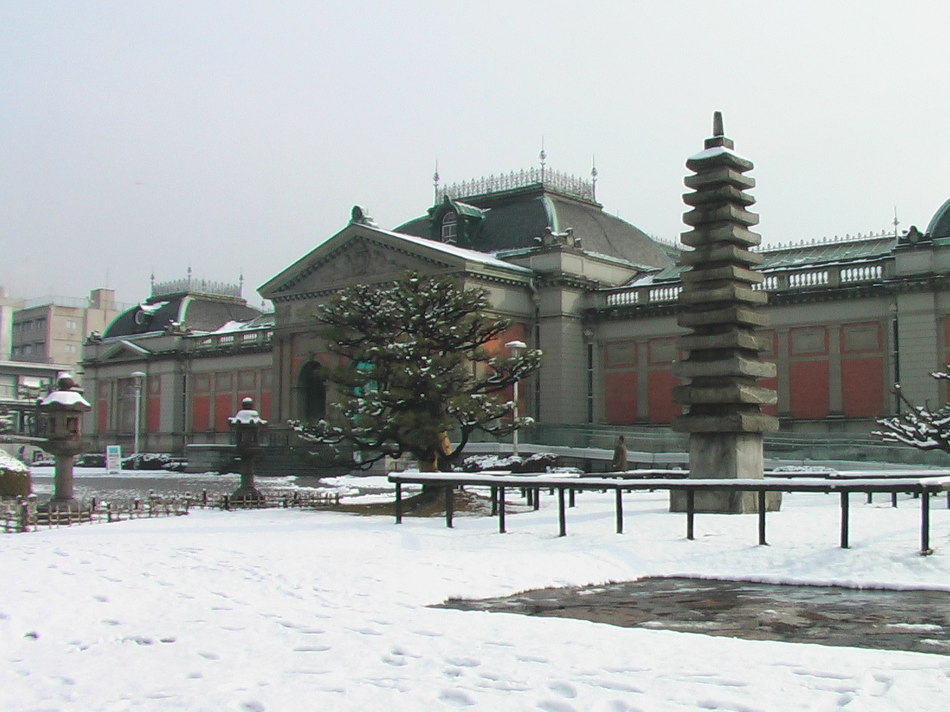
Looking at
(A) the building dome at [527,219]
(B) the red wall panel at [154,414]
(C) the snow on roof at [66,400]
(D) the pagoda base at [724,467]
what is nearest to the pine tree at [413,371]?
(C) the snow on roof at [66,400]

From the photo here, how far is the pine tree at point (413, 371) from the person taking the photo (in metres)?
24.2

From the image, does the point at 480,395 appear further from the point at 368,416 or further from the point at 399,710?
the point at 399,710

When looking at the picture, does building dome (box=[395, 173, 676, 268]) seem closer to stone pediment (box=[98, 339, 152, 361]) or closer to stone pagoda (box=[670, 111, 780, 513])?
stone pediment (box=[98, 339, 152, 361])

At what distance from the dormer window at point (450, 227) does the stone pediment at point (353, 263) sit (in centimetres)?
507

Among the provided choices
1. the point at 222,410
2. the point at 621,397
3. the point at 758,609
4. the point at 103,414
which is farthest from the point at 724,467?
the point at 103,414

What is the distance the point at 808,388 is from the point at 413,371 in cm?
2378

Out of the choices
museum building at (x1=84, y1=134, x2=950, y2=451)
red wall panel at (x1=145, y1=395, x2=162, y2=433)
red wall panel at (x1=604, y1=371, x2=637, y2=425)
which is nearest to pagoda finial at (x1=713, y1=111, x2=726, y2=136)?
museum building at (x1=84, y1=134, x2=950, y2=451)

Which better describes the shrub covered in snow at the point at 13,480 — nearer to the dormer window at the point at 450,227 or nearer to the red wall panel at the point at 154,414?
the dormer window at the point at 450,227

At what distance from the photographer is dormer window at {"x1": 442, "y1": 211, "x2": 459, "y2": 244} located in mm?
53344

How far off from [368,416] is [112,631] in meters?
15.3

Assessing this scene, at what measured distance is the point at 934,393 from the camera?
39.7 m

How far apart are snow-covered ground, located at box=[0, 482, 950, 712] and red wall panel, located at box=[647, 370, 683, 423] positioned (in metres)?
30.0

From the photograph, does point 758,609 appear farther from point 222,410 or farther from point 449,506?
point 222,410

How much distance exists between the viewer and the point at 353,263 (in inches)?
1987
